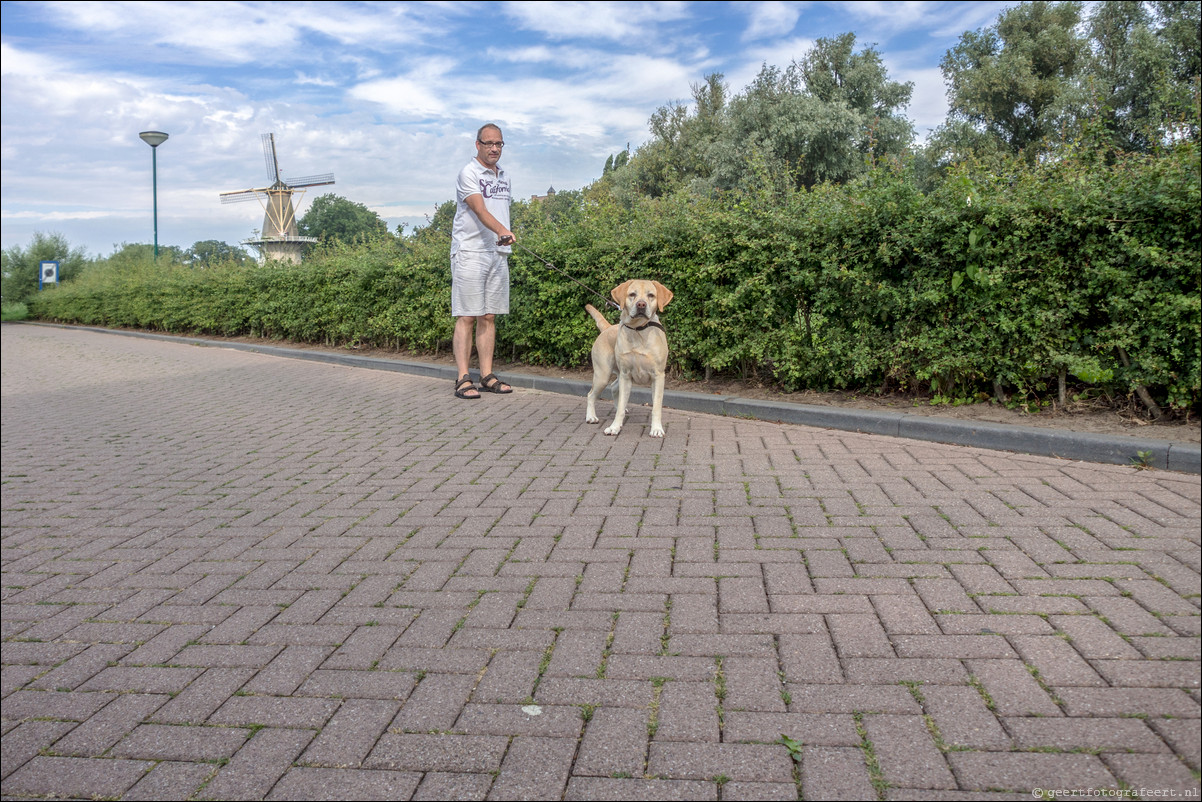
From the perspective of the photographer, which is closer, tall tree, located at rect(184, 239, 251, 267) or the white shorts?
the white shorts

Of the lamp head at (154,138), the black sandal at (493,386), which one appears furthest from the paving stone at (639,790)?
the lamp head at (154,138)

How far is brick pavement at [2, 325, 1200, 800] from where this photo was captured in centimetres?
216

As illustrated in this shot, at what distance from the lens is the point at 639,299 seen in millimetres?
6062

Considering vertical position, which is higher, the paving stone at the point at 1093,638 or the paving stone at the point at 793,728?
the paving stone at the point at 1093,638

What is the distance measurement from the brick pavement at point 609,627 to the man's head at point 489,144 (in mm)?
4172

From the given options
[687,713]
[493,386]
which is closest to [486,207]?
[493,386]

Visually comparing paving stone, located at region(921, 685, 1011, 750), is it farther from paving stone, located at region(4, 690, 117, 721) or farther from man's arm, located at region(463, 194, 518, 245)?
man's arm, located at region(463, 194, 518, 245)

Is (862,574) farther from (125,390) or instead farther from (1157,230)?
(125,390)

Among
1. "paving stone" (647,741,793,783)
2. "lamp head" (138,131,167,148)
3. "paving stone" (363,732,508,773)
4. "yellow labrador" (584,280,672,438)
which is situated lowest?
"paving stone" (363,732,508,773)

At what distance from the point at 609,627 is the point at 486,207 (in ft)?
21.2

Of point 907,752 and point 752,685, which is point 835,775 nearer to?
point 907,752

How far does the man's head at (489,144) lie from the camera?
334 inches

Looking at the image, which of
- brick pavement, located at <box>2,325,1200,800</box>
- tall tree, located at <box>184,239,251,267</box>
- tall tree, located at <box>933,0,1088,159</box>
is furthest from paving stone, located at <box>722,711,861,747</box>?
tall tree, located at <box>933,0,1088,159</box>

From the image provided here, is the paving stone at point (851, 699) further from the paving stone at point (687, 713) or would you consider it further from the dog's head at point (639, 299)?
the dog's head at point (639, 299)
